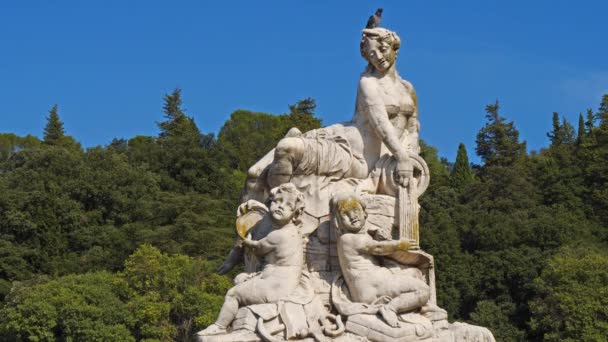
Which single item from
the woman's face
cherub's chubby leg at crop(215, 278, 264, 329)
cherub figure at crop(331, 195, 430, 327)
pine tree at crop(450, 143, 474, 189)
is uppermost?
pine tree at crop(450, 143, 474, 189)

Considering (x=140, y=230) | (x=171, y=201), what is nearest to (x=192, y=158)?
(x=171, y=201)

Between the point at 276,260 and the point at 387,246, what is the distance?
4.24 feet

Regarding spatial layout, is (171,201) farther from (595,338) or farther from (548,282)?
(595,338)

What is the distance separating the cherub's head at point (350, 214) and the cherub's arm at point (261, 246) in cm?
83

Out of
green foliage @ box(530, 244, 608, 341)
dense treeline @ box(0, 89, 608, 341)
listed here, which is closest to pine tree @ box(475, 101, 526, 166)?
dense treeline @ box(0, 89, 608, 341)

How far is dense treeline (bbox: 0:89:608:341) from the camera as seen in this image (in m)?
35.2

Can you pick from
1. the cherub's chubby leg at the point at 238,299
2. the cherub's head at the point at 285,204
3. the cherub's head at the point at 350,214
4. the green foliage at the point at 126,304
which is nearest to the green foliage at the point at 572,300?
the green foliage at the point at 126,304

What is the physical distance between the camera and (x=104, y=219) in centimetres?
4703

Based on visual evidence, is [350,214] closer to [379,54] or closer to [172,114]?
[379,54]

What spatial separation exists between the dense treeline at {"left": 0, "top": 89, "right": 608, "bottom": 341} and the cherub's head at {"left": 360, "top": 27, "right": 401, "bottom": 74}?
73.1 ft

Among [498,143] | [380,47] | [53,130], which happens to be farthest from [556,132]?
[380,47]

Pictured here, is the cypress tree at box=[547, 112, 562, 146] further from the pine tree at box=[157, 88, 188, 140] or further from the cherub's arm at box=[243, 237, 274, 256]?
the cherub's arm at box=[243, 237, 274, 256]

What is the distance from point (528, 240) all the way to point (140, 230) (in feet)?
54.0

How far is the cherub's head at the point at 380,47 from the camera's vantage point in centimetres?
1316
